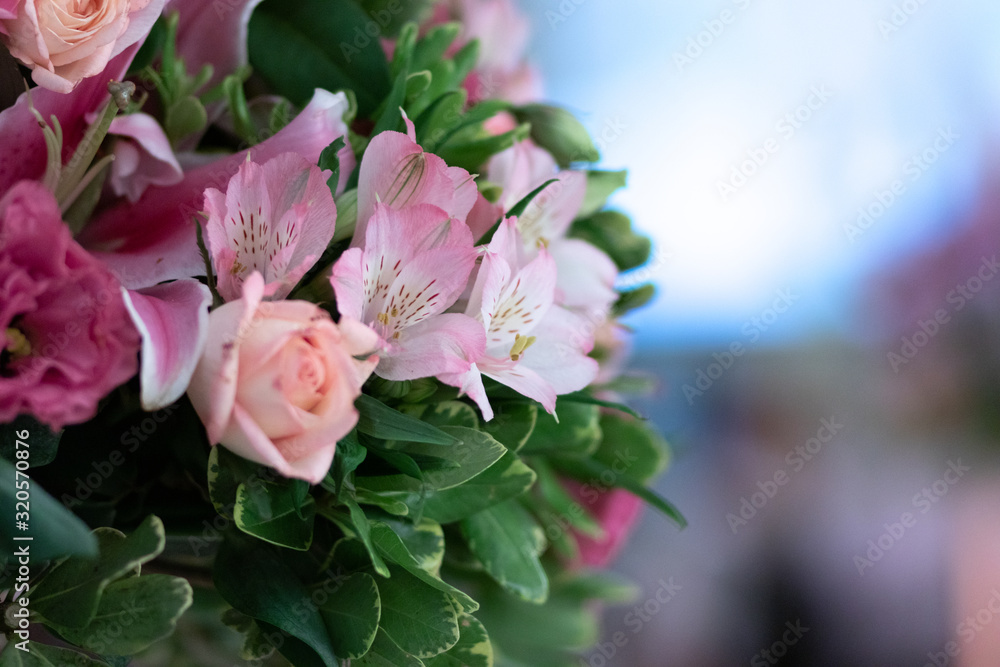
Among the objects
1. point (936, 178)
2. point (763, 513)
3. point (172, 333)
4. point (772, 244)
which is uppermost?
point (936, 178)

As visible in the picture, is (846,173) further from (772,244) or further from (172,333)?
(172,333)

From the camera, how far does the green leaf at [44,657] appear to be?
0.28 m

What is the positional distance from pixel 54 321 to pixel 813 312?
1741mm

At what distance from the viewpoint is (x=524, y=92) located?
1.95ft

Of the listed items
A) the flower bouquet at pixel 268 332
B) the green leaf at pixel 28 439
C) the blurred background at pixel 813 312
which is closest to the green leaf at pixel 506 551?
the flower bouquet at pixel 268 332

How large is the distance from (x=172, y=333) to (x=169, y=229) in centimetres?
10

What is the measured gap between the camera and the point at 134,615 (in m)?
0.27

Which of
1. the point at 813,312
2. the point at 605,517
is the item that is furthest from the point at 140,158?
the point at 813,312

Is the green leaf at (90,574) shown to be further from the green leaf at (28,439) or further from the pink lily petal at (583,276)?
the pink lily petal at (583,276)

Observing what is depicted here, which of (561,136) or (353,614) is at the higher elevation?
(561,136)

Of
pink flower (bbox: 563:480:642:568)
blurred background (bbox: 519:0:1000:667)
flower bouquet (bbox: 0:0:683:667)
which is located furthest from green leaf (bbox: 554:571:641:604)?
blurred background (bbox: 519:0:1000:667)

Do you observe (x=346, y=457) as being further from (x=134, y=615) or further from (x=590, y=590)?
(x=590, y=590)

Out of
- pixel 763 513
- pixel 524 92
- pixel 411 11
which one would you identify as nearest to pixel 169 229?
pixel 411 11

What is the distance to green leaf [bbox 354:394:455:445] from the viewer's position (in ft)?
0.93
